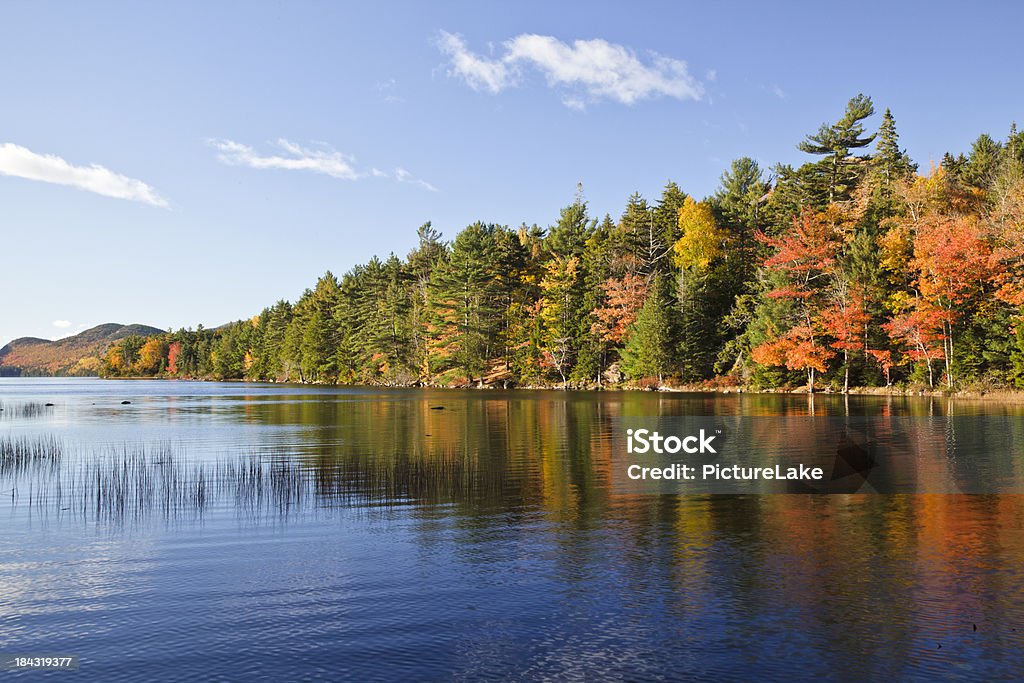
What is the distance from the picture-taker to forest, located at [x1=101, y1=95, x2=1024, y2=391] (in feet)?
205

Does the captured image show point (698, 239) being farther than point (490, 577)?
Yes

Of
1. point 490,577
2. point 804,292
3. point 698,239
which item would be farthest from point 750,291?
point 490,577

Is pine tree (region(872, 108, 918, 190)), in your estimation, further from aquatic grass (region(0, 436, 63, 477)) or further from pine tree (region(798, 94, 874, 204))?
aquatic grass (region(0, 436, 63, 477))

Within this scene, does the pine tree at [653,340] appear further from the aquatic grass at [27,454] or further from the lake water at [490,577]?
the aquatic grass at [27,454]

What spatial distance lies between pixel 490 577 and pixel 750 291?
81804 millimetres

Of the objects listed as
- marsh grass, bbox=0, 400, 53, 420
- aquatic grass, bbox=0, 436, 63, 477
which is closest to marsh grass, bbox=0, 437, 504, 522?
aquatic grass, bbox=0, 436, 63, 477

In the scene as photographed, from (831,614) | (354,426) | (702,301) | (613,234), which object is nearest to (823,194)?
(702,301)

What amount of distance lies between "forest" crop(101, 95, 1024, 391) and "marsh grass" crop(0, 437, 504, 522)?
51936 mm

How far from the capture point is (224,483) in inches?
904

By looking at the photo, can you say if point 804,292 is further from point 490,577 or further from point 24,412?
point 24,412

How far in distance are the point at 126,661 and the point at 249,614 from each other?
1940 millimetres

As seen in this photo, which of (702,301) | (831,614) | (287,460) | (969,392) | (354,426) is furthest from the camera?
(702,301)

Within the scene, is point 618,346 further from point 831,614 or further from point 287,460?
point 831,614

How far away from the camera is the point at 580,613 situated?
1109cm
